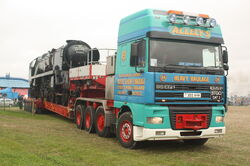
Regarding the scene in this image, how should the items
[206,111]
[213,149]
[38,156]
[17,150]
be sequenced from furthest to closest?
[213,149] < [206,111] < [17,150] < [38,156]

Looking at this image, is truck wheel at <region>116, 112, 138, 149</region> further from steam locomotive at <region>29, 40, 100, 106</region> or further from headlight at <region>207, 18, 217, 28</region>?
steam locomotive at <region>29, 40, 100, 106</region>

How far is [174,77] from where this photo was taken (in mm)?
7754

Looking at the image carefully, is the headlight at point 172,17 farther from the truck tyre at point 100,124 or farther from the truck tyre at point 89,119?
the truck tyre at point 89,119

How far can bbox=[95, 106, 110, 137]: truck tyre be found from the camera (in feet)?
33.8

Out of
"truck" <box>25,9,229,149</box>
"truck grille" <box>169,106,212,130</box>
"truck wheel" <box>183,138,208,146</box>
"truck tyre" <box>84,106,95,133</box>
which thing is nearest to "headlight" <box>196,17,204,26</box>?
"truck" <box>25,9,229,149</box>

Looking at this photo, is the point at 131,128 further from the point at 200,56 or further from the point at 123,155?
the point at 200,56

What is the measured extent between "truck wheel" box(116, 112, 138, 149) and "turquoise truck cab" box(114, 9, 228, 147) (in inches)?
1.1

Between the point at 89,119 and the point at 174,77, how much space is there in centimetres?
486

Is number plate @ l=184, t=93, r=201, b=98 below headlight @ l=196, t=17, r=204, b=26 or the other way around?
below

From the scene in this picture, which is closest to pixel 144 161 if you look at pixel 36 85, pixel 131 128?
pixel 131 128

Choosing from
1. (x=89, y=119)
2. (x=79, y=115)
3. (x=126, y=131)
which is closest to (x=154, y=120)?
(x=126, y=131)

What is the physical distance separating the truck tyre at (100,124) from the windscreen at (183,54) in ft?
11.0

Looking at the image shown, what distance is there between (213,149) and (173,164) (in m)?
2.43

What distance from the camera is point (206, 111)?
8.21 metres
